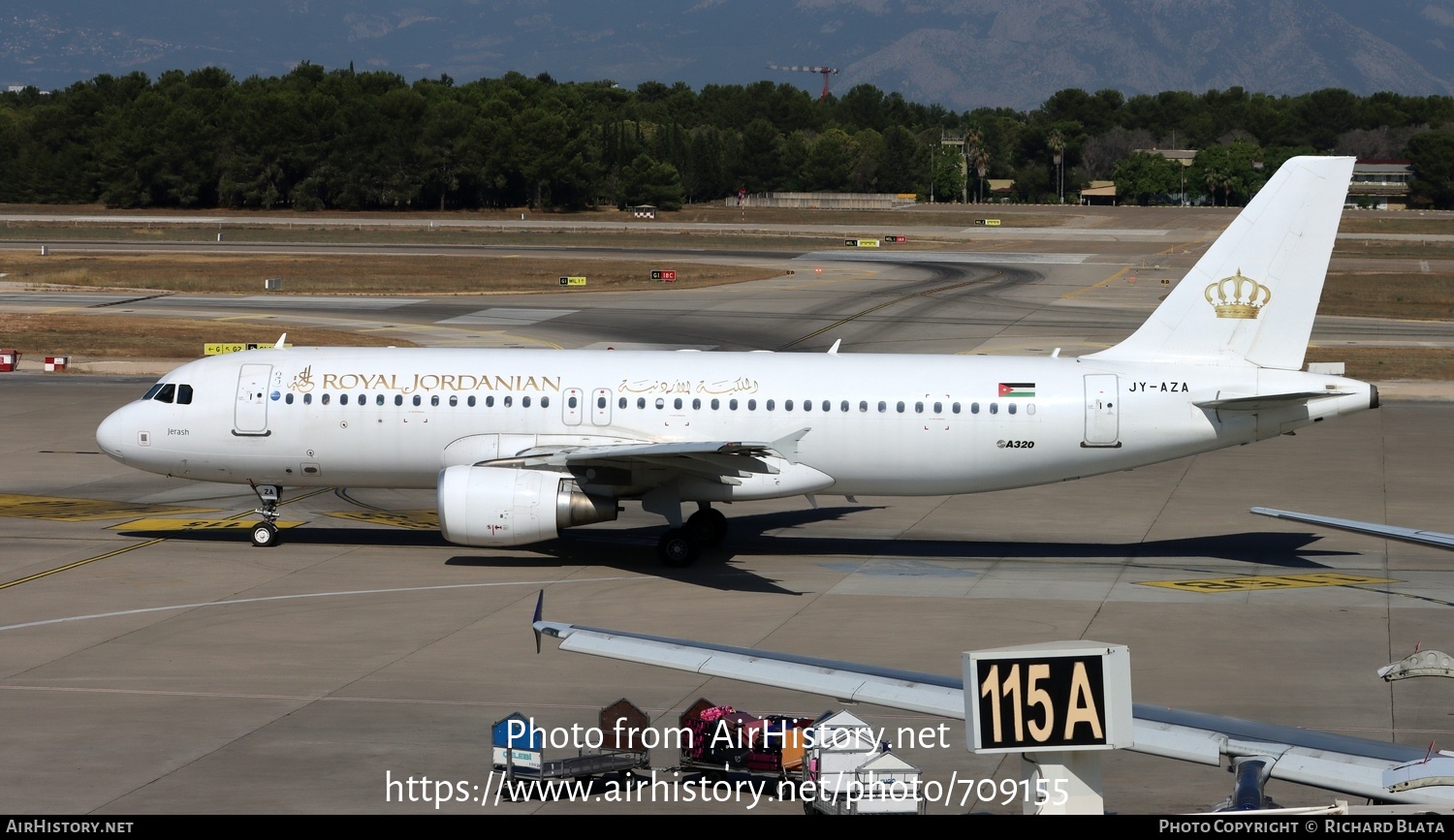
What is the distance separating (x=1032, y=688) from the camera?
885cm

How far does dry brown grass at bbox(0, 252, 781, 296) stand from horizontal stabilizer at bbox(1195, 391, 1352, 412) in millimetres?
65383

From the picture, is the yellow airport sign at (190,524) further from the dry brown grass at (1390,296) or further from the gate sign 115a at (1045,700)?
the dry brown grass at (1390,296)

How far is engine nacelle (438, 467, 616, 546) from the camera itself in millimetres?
29953

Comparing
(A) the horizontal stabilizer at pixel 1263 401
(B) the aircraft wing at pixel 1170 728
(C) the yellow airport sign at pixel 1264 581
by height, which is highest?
(B) the aircraft wing at pixel 1170 728

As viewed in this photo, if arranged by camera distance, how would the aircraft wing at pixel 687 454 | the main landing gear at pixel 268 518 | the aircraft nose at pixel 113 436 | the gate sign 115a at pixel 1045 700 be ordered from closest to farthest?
1. the gate sign 115a at pixel 1045 700
2. the aircraft wing at pixel 687 454
3. the main landing gear at pixel 268 518
4. the aircraft nose at pixel 113 436

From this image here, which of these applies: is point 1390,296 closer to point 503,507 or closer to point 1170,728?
point 503,507

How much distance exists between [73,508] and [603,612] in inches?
670

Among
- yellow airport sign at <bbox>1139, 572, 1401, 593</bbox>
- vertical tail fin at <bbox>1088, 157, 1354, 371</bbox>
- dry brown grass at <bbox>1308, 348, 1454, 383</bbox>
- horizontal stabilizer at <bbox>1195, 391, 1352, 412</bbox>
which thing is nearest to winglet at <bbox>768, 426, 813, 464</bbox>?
yellow airport sign at <bbox>1139, 572, 1401, 593</bbox>

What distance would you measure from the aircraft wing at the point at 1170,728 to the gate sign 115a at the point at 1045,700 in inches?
61.5

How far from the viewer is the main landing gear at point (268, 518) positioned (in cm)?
3338

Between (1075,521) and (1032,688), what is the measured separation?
29.3m

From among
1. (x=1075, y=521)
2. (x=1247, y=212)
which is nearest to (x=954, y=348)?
(x=1075, y=521)

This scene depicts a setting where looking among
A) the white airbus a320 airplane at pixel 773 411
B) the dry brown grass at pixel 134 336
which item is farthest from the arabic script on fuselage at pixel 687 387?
the dry brown grass at pixel 134 336

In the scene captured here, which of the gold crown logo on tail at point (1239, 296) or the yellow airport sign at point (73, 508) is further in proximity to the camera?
the yellow airport sign at point (73, 508)
